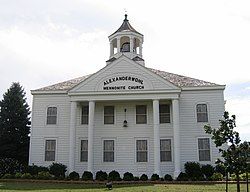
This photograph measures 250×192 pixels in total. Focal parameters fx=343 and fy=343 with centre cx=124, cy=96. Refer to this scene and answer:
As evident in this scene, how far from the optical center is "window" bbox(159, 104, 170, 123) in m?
29.5

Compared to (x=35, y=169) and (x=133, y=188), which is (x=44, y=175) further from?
(x=133, y=188)

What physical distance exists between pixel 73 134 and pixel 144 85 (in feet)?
23.7

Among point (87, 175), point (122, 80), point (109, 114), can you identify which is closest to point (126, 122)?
point (109, 114)

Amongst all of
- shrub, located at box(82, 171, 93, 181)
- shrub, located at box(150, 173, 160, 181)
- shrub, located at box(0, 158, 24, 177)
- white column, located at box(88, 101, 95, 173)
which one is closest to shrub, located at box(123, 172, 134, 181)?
shrub, located at box(150, 173, 160, 181)

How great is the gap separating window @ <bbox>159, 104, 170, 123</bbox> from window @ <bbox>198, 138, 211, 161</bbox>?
329 centimetres

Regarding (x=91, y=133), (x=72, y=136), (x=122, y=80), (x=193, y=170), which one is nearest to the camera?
(x=193, y=170)

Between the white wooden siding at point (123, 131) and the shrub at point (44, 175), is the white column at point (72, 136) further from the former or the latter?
the shrub at point (44, 175)

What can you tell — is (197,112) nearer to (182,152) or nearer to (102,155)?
(182,152)

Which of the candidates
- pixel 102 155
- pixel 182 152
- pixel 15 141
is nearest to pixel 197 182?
pixel 182 152

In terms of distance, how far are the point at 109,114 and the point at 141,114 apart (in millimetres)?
2839

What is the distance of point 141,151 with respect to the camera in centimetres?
2905

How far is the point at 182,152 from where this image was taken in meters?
28.3

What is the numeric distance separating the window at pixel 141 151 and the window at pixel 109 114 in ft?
9.96

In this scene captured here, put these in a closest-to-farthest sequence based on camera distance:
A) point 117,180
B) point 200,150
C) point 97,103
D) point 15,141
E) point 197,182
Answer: point 197,182 < point 117,180 < point 200,150 < point 97,103 < point 15,141
